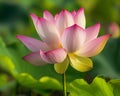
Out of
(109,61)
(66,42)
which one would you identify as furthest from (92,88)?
(109,61)

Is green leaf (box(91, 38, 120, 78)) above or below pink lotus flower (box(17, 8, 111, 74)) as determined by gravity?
above

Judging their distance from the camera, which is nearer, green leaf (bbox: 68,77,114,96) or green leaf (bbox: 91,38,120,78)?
green leaf (bbox: 68,77,114,96)

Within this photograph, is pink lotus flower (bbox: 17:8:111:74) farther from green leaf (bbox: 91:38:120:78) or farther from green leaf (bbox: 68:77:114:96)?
green leaf (bbox: 91:38:120:78)

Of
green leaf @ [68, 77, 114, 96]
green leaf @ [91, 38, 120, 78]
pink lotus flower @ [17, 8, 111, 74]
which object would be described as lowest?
green leaf @ [68, 77, 114, 96]

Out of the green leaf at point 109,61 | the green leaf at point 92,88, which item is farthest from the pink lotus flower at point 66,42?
the green leaf at point 109,61

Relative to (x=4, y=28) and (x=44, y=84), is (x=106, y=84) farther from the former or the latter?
(x=4, y=28)

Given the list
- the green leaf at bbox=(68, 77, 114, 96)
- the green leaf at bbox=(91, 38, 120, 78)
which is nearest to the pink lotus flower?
the green leaf at bbox=(68, 77, 114, 96)

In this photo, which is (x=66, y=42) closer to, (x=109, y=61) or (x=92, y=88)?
(x=92, y=88)
